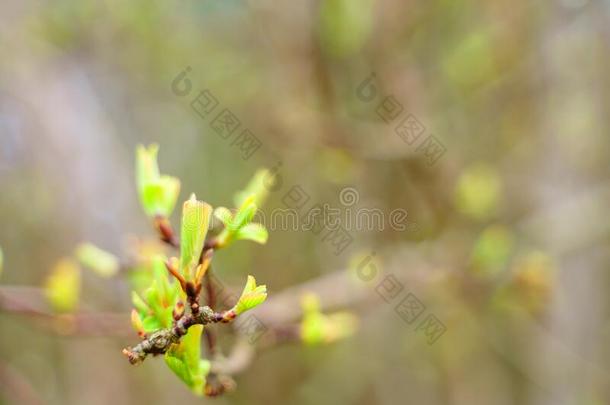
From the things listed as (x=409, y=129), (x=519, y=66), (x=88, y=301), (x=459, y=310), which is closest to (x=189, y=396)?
(x=88, y=301)

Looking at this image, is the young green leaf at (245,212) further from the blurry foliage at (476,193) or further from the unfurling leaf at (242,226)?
the blurry foliage at (476,193)

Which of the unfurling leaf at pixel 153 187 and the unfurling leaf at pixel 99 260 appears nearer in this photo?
the unfurling leaf at pixel 153 187

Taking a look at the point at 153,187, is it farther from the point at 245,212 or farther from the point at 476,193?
the point at 476,193

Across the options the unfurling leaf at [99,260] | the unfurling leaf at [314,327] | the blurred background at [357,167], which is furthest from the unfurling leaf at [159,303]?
the blurred background at [357,167]

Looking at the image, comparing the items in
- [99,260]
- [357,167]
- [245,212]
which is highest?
[357,167]

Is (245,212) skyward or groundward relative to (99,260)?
groundward

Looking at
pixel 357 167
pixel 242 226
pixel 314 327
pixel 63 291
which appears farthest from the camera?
pixel 357 167

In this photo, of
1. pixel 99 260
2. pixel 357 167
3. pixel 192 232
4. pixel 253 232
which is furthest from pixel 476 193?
pixel 192 232

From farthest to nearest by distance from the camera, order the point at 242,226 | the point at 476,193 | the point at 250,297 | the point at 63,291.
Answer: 1. the point at 476,193
2. the point at 63,291
3. the point at 242,226
4. the point at 250,297
